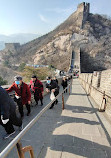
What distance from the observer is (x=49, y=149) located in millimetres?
2035

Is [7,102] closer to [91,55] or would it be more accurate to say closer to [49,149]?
[49,149]

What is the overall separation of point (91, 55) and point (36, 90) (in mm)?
54540

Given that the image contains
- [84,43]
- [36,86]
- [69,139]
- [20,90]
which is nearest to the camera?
[69,139]

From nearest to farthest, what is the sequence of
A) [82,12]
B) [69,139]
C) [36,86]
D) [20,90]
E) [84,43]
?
[69,139] < [20,90] < [36,86] < [84,43] < [82,12]

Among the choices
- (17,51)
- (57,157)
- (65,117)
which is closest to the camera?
(57,157)

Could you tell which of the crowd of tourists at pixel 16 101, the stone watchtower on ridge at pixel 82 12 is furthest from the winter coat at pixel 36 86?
the stone watchtower on ridge at pixel 82 12

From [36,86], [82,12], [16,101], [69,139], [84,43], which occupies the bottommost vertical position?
[69,139]

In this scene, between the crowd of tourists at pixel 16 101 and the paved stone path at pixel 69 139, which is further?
the crowd of tourists at pixel 16 101

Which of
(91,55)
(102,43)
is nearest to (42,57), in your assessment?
(91,55)

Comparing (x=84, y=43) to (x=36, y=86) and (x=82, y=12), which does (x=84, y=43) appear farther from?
(x=36, y=86)

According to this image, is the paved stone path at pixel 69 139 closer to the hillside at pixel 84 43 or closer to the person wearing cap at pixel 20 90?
the person wearing cap at pixel 20 90

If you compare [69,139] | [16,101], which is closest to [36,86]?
[16,101]

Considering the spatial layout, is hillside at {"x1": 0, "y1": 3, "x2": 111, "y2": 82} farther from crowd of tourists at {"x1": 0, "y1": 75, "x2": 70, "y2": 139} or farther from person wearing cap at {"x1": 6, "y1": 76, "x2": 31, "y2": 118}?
person wearing cap at {"x1": 6, "y1": 76, "x2": 31, "y2": 118}

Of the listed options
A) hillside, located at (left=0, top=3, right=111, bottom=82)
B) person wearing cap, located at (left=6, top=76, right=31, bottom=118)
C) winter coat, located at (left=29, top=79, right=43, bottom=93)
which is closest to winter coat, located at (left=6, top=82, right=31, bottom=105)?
person wearing cap, located at (left=6, top=76, right=31, bottom=118)
